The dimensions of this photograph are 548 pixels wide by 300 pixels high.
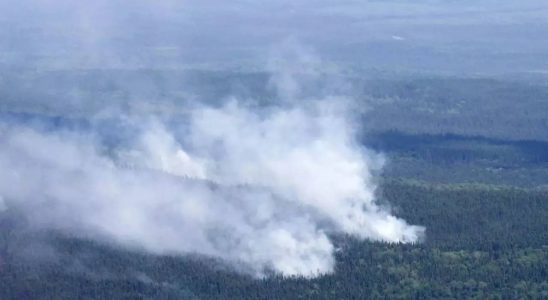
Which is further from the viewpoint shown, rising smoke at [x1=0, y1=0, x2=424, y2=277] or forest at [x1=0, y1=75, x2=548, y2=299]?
rising smoke at [x1=0, y1=0, x2=424, y2=277]

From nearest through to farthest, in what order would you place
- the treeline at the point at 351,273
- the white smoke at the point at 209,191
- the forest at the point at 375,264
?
1. the treeline at the point at 351,273
2. the forest at the point at 375,264
3. the white smoke at the point at 209,191

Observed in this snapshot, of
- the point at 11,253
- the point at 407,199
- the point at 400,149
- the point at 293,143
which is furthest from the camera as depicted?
the point at 400,149

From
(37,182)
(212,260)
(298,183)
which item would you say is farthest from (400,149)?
(212,260)

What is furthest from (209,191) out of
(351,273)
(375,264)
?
(351,273)

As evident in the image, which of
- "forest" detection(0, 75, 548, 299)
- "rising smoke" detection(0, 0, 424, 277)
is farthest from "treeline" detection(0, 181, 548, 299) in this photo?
"rising smoke" detection(0, 0, 424, 277)

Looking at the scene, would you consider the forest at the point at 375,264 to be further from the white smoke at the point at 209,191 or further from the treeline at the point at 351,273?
the white smoke at the point at 209,191

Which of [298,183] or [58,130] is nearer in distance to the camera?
[298,183]

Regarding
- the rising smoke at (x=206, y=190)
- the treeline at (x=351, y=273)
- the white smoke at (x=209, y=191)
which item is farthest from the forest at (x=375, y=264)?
the white smoke at (x=209, y=191)

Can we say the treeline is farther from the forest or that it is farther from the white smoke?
the white smoke

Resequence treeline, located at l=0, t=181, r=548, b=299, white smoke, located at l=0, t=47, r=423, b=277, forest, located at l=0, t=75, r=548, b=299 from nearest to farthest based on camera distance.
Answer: treeline, located at l=0, t=181, r=548, b=299 < forest, located at l=0, t=75, r=548, b=299 < white smoke, located at l=0, t=47, r=423, b=277

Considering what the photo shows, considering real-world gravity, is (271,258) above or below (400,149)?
above

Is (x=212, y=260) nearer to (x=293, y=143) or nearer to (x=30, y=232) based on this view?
(x=30, y=232)
